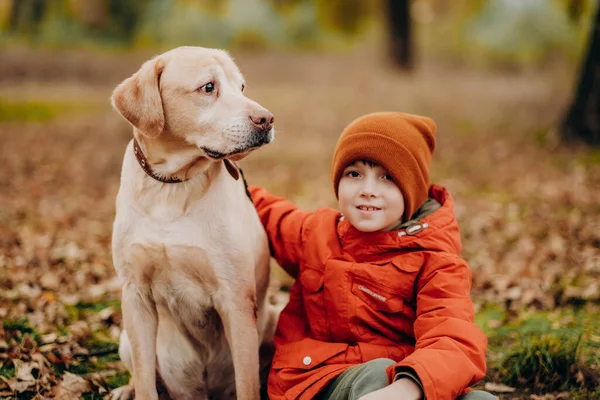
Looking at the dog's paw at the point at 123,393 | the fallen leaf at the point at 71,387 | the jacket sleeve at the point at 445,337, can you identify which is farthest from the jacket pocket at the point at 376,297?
the fallen leaf at the point at 71,387

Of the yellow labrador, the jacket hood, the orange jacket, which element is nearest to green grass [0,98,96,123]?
the yellow labrador

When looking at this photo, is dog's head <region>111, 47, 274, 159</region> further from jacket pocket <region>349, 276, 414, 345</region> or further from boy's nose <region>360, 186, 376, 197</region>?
jacket pocket <region>349, 276, 414, 345</region>

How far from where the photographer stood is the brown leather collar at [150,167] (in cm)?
276

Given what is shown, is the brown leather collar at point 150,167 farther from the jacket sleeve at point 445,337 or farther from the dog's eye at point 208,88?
the jacket sleeve at point 445,337

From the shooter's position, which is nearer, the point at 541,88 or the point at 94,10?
the point at 541,88

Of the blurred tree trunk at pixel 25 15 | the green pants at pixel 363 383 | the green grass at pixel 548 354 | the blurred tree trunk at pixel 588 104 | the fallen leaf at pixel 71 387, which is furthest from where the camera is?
the blurred tree trunk at pixel 25 15

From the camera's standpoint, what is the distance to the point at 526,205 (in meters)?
6.62

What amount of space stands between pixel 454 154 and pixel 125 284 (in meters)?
7.40

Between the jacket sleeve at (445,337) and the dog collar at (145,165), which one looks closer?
the jacket sleeve at (445,337)

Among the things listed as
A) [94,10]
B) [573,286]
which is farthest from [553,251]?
[94,10]

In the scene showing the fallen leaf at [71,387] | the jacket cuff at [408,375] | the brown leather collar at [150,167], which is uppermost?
the brown leather collar at [150,167]

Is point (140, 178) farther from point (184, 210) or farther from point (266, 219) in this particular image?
point (266, 219)

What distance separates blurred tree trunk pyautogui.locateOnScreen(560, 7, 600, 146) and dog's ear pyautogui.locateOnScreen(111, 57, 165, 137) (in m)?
7.22

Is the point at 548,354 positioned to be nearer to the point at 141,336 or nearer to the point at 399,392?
the point at 399,392
